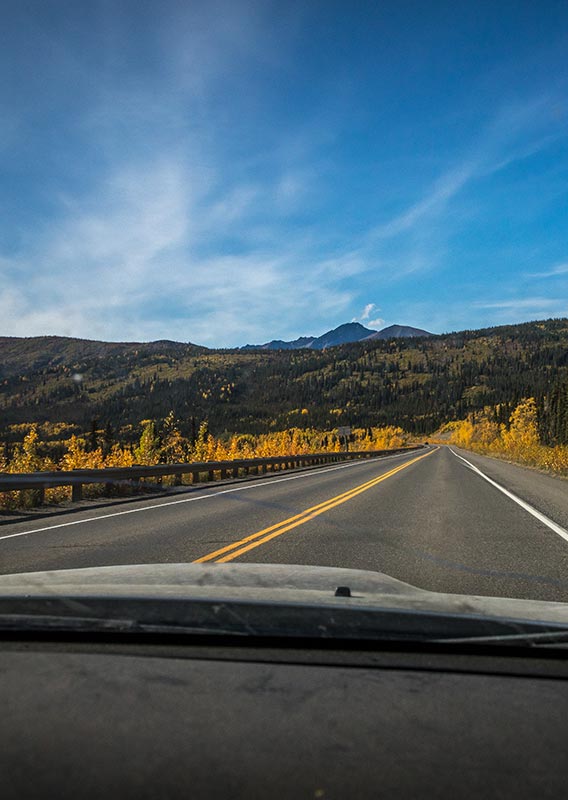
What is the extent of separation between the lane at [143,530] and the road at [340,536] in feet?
0.07

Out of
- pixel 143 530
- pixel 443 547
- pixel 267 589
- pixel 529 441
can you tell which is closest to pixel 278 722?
pixel 267 589

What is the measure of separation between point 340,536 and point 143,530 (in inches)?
124

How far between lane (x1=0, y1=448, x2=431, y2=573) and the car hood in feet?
9.21

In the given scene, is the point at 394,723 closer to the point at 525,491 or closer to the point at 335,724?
the point at 335,724

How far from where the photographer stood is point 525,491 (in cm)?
1426

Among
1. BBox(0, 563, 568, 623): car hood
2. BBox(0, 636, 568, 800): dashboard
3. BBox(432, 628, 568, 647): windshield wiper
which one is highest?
BBox(0, 563, 568, 623): car hood

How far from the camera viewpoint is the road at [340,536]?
18.3 ft

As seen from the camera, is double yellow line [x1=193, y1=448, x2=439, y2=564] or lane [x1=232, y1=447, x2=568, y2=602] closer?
lane [x1=232, y1=447, x2=568, y2=602]

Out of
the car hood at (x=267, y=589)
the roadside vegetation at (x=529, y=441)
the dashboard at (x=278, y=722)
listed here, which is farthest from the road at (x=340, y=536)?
the roadside vegetation at (x=529, y=441)

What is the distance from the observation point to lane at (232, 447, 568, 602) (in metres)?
5.04

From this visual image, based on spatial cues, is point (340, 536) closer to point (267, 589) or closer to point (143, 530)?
point (143, 530)

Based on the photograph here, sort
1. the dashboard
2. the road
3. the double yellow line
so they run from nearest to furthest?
the dashboard, the road, the double yellow line

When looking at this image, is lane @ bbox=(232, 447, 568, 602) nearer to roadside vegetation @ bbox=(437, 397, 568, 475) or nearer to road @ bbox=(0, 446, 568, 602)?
road @ bbox=(0, 446, 568, 602)

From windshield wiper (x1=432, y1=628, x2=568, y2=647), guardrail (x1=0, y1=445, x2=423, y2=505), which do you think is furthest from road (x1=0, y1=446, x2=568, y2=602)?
windshield wiper (x1=432, y1=628, x2=568, y2=647)
